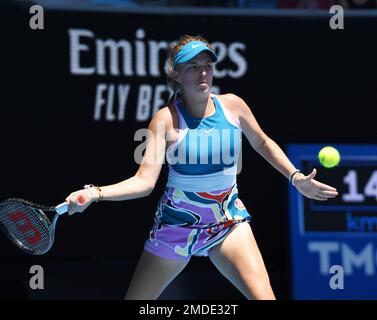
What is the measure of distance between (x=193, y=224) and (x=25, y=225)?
825mm

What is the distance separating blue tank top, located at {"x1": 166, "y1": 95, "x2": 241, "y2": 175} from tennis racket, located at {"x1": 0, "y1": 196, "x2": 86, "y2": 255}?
70cm

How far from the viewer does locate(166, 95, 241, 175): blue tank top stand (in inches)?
202

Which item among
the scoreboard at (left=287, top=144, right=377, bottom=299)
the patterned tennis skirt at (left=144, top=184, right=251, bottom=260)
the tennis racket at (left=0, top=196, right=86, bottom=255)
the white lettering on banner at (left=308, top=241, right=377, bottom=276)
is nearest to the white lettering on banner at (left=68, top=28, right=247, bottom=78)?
the scoreboard at (left=287, top=144, right=377, bottom=299)

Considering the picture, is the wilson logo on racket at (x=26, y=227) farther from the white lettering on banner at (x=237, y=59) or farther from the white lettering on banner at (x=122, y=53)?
the white lettering on banner at (x=237, y=59)

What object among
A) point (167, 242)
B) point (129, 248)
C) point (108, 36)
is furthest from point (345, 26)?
point (167, 242)

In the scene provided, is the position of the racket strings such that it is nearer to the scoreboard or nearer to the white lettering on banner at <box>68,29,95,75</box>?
the white lettering on banner at <box>68,29,95,75</box>

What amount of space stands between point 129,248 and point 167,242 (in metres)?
1.99

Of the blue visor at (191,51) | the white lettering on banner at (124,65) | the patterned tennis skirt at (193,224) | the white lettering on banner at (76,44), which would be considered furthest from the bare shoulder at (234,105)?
the white lettering on banner at (76,44)

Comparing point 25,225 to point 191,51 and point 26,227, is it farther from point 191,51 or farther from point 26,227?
point 191,51

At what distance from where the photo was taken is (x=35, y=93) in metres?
6.94

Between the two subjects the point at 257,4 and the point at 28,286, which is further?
the point at 257,4

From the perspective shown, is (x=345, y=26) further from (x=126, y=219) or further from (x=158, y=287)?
(x=158, y=287)

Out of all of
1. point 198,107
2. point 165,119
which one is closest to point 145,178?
point 165,119
